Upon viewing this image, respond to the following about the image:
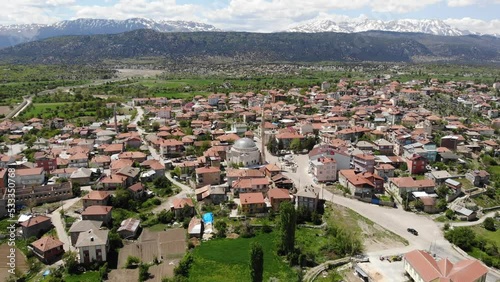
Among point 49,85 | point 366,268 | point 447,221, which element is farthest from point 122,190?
point 49,85

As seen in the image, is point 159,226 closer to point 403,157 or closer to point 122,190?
point 122,190

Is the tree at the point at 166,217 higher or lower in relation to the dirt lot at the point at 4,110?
lower

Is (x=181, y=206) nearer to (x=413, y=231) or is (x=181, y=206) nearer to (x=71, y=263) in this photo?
(x=71, y=263)

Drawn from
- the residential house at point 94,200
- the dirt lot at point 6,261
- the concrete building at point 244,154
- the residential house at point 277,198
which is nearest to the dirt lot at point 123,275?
the dirt lot at point 6,261

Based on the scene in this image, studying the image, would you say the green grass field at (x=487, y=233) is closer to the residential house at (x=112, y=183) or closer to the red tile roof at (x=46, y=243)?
the residential house at (x=112, y=183)

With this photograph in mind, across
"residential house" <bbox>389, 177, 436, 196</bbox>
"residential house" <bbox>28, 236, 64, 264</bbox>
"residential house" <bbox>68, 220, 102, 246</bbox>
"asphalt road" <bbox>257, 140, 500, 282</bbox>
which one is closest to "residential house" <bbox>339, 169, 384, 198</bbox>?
"asphalt road" <bbox>257, 140, 500, 282</bbox>

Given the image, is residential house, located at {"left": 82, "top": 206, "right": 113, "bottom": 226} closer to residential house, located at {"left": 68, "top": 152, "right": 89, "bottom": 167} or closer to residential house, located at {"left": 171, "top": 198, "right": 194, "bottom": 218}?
residential house, located at {"left": 171, "top": 198, "right": 194, "bottom": 218}
